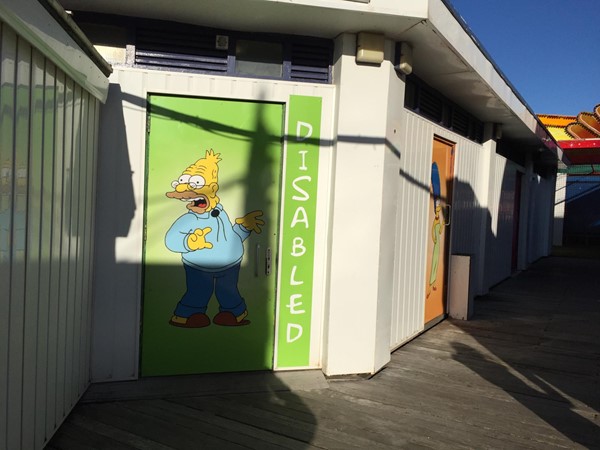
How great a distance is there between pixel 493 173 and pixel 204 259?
6.07 metres

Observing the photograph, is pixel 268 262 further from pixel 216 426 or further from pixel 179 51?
pixel 179 51

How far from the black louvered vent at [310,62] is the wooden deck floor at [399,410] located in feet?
8.70

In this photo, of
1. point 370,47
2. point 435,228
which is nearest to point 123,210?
point 370,47

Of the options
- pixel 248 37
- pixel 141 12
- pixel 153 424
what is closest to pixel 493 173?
pixel 248 37

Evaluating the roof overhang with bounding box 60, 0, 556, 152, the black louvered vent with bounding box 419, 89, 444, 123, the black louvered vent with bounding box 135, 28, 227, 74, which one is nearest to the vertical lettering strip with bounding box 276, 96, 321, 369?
the roof overhang with bounding box 60, 0, 556, 152

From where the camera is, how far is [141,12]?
3.72 m

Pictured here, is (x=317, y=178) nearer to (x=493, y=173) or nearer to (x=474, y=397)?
(x=474, y=397)

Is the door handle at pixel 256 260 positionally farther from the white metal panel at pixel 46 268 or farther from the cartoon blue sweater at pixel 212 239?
the white metal panel at pixel 46 268

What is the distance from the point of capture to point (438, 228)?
6.20 meters

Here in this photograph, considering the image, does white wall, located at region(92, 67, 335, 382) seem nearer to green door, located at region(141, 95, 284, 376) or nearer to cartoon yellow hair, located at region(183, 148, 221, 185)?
green door, located at region(141, 95, 284, 376)

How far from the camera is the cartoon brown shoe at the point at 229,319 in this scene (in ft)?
13.2

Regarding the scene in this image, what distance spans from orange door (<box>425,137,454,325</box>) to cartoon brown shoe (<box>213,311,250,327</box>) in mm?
2783

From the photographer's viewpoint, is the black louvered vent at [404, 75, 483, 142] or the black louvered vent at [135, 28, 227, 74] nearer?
the black louvered vent at [135, 28, 227, 74]

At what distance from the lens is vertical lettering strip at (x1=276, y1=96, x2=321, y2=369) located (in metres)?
4.10
